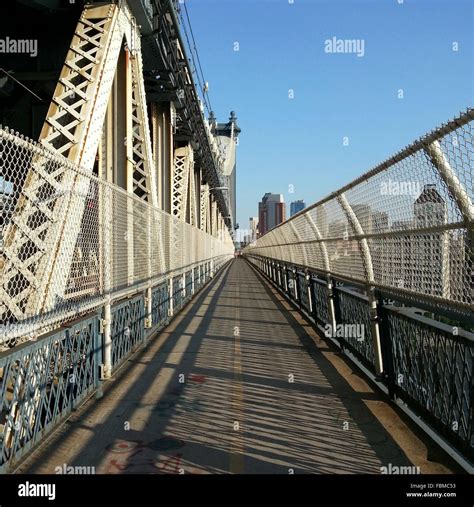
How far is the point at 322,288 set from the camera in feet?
32.4

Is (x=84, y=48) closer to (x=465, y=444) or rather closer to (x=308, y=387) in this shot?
(x=308, y=387)

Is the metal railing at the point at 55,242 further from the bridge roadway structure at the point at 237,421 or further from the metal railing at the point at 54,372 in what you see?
the bridge roadway structure at the point at 237,421

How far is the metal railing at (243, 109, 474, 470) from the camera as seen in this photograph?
147 inches

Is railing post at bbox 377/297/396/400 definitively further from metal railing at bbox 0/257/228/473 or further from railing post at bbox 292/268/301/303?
railing post at bbox 292/268/301/303
